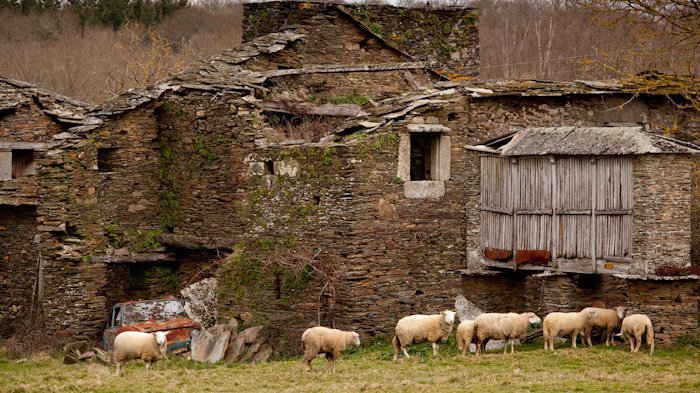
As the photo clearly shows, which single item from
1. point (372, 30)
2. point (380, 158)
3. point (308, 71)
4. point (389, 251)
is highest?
point (372, 30)

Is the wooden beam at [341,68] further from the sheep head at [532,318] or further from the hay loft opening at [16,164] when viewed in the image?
the sheep head at [532,318]

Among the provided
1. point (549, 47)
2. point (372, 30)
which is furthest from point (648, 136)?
point (549, 47)

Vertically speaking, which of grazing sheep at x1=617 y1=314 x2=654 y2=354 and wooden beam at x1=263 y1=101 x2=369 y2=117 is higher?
wooden beam at x1=263 y1=101 x2=369 y2=117

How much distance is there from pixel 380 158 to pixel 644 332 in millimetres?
5866

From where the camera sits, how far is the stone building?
749 inches

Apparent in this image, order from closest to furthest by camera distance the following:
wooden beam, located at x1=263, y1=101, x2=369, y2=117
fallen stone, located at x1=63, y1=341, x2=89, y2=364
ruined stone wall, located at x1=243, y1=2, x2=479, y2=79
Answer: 1. fallen stone, located at x1=63, y1=341, x2=89, y2=364
2. wooden beam, located at x1=263, y1=101, x2=369, y2=117
3. ruined stone wall, located at x1=243, y1=2, x2=479, y2=79

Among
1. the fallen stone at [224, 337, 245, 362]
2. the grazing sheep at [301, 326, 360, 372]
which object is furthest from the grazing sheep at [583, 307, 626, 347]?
the fallen stone at [224, 337, 245, 362]

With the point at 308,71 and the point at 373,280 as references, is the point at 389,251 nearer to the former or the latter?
the point at 373,280

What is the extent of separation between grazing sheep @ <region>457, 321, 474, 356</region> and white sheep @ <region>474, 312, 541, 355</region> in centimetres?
10

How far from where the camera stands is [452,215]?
19.7 meters

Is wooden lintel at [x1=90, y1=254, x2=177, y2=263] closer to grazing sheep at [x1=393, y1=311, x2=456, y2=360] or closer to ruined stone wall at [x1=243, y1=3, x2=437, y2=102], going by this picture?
ruined stone wall at [x1=243, y1=3, x2=437, y2=102]

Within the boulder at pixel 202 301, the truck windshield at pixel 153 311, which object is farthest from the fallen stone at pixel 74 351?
the boulder at pixel 202 301

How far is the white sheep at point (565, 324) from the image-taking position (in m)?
16.9

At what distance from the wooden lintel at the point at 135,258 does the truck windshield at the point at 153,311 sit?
1.88 metres
